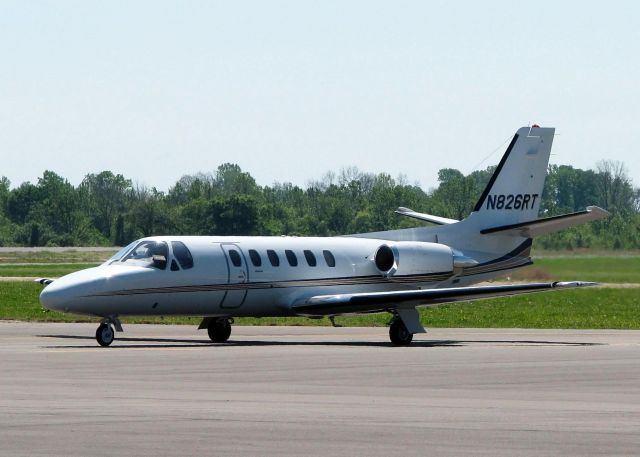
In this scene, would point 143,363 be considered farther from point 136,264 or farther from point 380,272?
point 380,272

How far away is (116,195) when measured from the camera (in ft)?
633

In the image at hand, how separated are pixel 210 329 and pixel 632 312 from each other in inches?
871

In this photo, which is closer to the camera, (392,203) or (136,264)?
(136,264)

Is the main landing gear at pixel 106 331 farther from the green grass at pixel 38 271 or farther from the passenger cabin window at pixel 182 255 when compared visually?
the green grass at pixel 38 271

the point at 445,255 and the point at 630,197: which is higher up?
the point at 630,197

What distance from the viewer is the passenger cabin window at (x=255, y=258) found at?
36.5 m

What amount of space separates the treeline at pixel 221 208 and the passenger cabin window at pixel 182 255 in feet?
229

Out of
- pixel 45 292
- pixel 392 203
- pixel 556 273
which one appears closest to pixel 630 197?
pixel 392 203

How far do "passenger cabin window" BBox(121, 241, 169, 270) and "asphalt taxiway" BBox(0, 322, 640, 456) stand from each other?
1.99 metres

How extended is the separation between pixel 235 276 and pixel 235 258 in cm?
52

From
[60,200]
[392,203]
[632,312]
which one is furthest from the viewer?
[60,200]

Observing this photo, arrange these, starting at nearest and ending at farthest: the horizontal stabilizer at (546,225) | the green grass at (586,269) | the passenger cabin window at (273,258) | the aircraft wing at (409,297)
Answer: the aircraft wing at (409,297), the horizontal stabilizer at (546,225), the passenger cabin window at (273,258), the green grass at (586,269)

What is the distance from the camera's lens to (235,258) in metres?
36.0

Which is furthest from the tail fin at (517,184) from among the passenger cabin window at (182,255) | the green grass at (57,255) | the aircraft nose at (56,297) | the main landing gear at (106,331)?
the green grass at (57,255)
